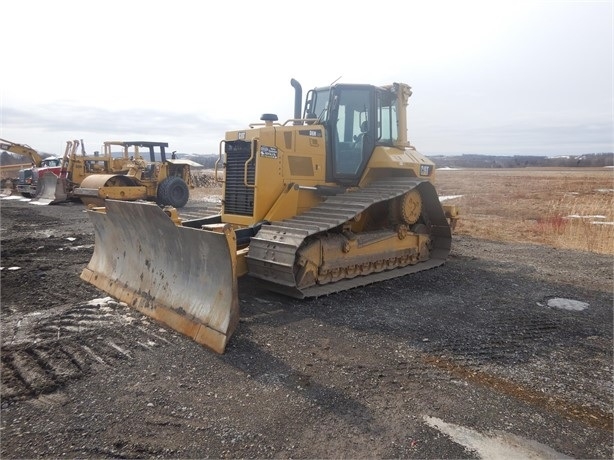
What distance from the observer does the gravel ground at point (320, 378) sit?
307cm

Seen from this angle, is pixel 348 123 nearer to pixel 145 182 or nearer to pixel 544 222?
pixel 544 222

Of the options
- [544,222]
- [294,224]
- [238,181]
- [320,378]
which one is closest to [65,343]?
[320,378]

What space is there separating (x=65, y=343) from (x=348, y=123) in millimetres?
5281

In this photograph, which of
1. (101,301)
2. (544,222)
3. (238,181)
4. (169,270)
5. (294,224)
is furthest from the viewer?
(544,222)

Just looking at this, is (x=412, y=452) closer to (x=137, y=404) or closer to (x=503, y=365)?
(x=503, y=365)

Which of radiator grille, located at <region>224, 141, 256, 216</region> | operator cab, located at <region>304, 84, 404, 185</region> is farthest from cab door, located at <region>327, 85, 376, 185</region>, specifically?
radiator grille, located at <region>224, 141, 256, 216</region>

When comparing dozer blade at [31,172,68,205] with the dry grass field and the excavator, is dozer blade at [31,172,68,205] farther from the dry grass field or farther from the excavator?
the dry grass field

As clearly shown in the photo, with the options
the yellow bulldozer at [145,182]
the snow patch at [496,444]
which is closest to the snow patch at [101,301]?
the snow patch at [496,444]

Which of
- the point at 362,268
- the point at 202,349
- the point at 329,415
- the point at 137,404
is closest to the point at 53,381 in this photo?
the point at 137,404

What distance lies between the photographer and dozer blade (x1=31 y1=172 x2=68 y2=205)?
18875 millimetres

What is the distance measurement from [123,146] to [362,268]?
53.1 feet

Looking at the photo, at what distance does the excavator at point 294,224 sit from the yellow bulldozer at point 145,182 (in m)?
11.0

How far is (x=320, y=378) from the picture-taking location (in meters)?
3.92

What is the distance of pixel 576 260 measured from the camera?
923cm
